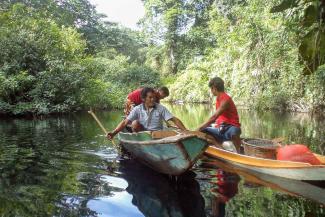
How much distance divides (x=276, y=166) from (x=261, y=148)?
22.4 inches

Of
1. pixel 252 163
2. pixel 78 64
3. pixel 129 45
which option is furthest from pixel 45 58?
pixel 129 45

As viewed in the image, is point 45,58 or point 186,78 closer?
point 45,58

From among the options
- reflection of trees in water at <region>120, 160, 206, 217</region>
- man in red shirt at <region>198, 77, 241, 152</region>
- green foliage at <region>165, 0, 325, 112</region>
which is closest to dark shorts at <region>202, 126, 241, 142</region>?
man in red shirt at <region>198, 77, 241, 152</region>

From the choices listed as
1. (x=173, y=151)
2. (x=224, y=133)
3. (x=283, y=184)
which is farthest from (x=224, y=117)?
(x=173, y=151)

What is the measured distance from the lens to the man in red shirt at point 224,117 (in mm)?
6410

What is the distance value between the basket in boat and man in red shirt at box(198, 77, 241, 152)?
294mm

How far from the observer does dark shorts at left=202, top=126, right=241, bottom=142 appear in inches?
259

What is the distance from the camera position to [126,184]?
17.0 ft

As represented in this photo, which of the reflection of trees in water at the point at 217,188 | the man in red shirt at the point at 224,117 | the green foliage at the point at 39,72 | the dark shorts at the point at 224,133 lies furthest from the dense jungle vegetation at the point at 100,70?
the reflection of trees in water at the point at 217,188

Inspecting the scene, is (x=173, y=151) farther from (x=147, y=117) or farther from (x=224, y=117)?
(x=224, y=117)

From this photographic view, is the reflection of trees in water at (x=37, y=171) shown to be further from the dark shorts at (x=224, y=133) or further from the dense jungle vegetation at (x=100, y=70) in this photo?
the dense jungle vegetation at (x=100, y=70)

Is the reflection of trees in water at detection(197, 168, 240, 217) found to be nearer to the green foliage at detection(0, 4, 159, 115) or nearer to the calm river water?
the calm river water

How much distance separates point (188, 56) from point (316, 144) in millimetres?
27010

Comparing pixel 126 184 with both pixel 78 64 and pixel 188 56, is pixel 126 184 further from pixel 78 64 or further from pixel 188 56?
pixel 188 56
